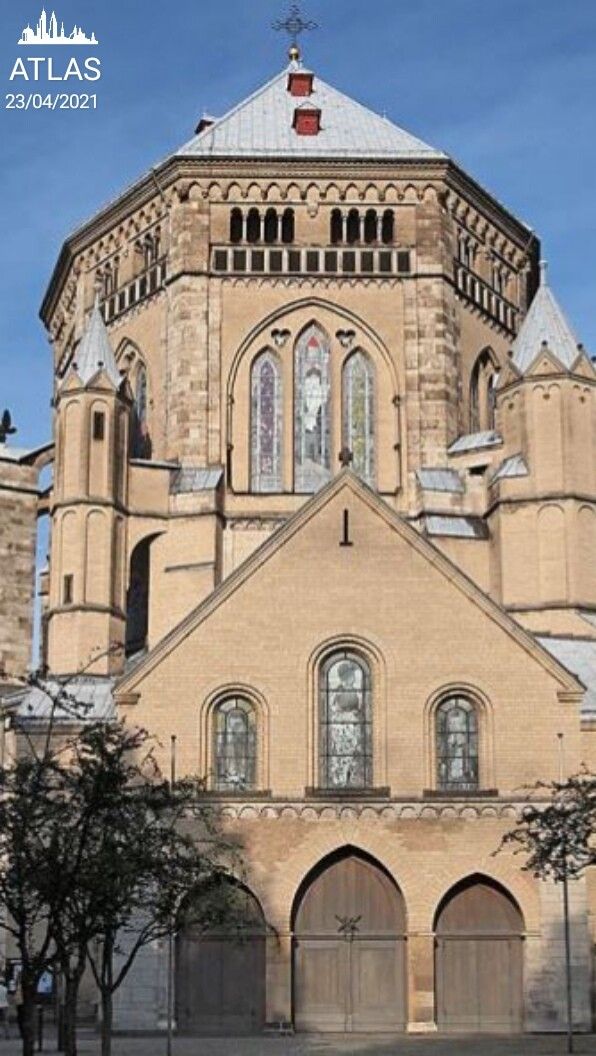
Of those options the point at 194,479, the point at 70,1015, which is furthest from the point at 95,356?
the point at 70,1015

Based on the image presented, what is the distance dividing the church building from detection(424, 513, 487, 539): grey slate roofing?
103 mm

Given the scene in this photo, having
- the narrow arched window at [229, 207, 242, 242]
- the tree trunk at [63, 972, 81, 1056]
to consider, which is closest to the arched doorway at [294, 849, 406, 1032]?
the tree trunk at [63, 972, 81, 1056]

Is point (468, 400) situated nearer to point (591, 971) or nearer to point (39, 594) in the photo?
point (39, 594)

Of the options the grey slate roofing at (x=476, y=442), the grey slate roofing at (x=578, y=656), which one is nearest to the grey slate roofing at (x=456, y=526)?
the grey slate roofing at (x=476, y=442)

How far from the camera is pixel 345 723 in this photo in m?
41.2

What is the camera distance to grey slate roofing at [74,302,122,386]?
54250 millimetres

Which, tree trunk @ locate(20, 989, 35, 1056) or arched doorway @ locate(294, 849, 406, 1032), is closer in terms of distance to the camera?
tree trunk @ locate(20, 989, 35, 1056)

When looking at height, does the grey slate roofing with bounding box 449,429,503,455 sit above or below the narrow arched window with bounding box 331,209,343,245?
below

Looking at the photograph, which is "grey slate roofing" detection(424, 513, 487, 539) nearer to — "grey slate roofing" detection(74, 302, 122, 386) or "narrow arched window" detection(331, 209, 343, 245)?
"narrow arched window" detection(331, 209, 343, 245)

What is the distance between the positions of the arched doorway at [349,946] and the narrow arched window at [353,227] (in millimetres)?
24136

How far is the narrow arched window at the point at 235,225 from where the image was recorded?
188 ft

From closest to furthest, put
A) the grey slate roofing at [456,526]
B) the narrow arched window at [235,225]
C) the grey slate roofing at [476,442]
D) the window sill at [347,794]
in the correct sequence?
1. the window sill at [347,794]
2. the grey slate roofing at [456,526]
3. the grey slate roofing at [476,442]
4. the narrow arched window at [235,225]

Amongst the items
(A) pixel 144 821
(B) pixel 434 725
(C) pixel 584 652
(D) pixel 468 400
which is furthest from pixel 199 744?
(D) pixel 468 400

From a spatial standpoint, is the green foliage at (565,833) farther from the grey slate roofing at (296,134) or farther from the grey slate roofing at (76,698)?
the grey slate roofing at (296,134)
